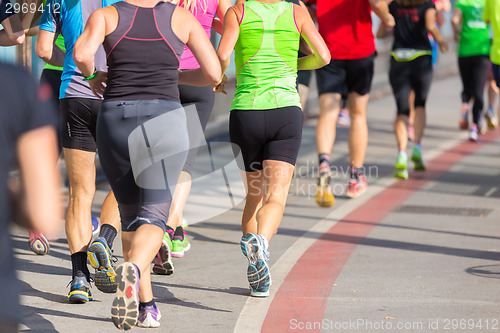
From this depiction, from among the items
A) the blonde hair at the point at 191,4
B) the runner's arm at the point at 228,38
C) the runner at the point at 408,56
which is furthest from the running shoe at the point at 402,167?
the runner's arm at the point at 228,38

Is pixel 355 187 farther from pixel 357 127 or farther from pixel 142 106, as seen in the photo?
pixel 142 106

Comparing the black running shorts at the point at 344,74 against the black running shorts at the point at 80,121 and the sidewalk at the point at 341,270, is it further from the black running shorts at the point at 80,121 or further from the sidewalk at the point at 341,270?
the black running shorts at the point at 80,121

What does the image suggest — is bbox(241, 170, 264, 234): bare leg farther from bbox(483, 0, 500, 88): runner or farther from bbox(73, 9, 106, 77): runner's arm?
bbox(483, 0, 500, 88): runner

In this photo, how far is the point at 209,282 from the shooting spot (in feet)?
19.1

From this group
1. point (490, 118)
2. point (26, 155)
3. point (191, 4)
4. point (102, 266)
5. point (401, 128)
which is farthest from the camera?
point (490, 118)

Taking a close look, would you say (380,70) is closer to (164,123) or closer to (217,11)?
(217,11)

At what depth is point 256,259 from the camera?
5160mm

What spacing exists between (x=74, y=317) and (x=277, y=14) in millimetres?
2113

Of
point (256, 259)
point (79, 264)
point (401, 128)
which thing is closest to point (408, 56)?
point (401, 128)

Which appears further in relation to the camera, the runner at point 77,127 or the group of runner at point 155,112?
the runner at point 77,127

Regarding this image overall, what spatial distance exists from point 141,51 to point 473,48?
864cm

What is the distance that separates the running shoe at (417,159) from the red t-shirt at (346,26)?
83.3 inches

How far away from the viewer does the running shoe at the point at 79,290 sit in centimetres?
520

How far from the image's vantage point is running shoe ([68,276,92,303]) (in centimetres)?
520
